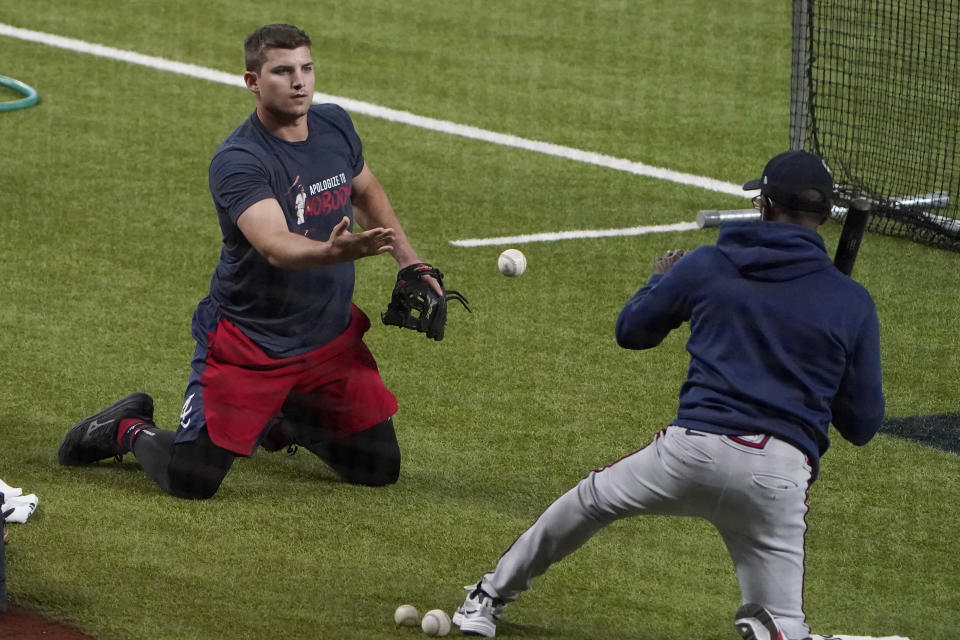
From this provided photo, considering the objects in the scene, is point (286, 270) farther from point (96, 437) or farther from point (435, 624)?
point (435, 624)

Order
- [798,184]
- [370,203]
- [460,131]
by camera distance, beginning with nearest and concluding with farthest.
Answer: [798,184]
[370,203]
[460,131]

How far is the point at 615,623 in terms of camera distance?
17.4 feet

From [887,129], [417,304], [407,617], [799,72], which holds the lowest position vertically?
[407,617]

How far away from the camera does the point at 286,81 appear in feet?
20.1

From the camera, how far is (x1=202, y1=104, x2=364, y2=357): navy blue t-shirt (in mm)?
6176

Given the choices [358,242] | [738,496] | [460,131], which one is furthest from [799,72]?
[738,496]

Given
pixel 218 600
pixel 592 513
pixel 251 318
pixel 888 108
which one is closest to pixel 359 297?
pixel 251 318

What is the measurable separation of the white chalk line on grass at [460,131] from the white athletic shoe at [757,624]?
5.39m

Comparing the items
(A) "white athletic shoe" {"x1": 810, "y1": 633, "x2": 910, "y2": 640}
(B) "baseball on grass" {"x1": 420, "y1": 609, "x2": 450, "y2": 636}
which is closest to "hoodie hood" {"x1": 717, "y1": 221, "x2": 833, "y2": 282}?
(A) "white athletic shoe" {"x1": 810, "y1": 633, "x2": 910, "y2": 640}

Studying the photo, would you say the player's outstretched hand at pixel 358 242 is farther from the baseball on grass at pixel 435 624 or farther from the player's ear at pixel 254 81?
the baseball on grass at pixel 435 624

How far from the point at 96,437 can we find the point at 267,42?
1.67 metres

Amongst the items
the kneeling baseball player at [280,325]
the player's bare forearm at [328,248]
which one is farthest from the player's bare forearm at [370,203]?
the player's bare forearm at [328,248]

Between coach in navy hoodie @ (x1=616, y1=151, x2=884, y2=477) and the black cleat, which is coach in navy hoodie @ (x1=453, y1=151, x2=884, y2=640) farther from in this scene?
the black cleat

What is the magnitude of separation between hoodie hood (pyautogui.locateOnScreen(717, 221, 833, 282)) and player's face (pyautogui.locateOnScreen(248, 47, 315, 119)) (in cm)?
216
